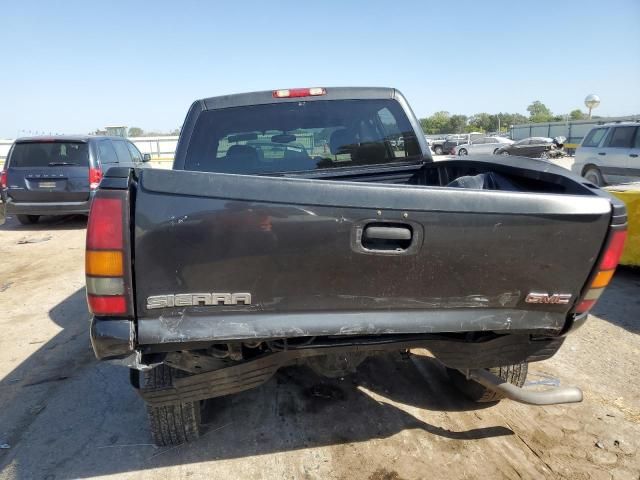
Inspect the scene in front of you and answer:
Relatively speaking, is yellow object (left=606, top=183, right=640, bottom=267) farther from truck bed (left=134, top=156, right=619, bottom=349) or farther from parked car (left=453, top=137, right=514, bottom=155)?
parked car (left=453, top=137, right=514, bottom=155)

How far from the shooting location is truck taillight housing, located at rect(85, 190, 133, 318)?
1.76 m

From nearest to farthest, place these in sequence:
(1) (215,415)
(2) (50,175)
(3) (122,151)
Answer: (1) (215,415) → (2) (50,175) → (3) (122,151)

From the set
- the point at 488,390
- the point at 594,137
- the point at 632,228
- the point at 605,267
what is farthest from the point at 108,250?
the point at 594,137

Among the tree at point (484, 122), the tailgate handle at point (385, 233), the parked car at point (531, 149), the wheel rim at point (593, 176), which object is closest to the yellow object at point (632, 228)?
the tailgate handle at point (385, 233)

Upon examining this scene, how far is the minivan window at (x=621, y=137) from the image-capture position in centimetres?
1130

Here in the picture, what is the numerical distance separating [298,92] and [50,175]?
742cm

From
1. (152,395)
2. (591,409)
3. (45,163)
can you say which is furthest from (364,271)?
(45,163)

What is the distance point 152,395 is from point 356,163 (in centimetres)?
213

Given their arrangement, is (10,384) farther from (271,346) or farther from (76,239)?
(76,239)

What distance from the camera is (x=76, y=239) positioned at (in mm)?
8297

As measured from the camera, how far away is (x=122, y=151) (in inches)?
404

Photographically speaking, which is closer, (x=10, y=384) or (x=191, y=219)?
(x=191, y=219)

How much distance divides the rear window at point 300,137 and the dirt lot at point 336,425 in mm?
1645

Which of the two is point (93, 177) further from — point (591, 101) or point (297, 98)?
point (591, 101)
